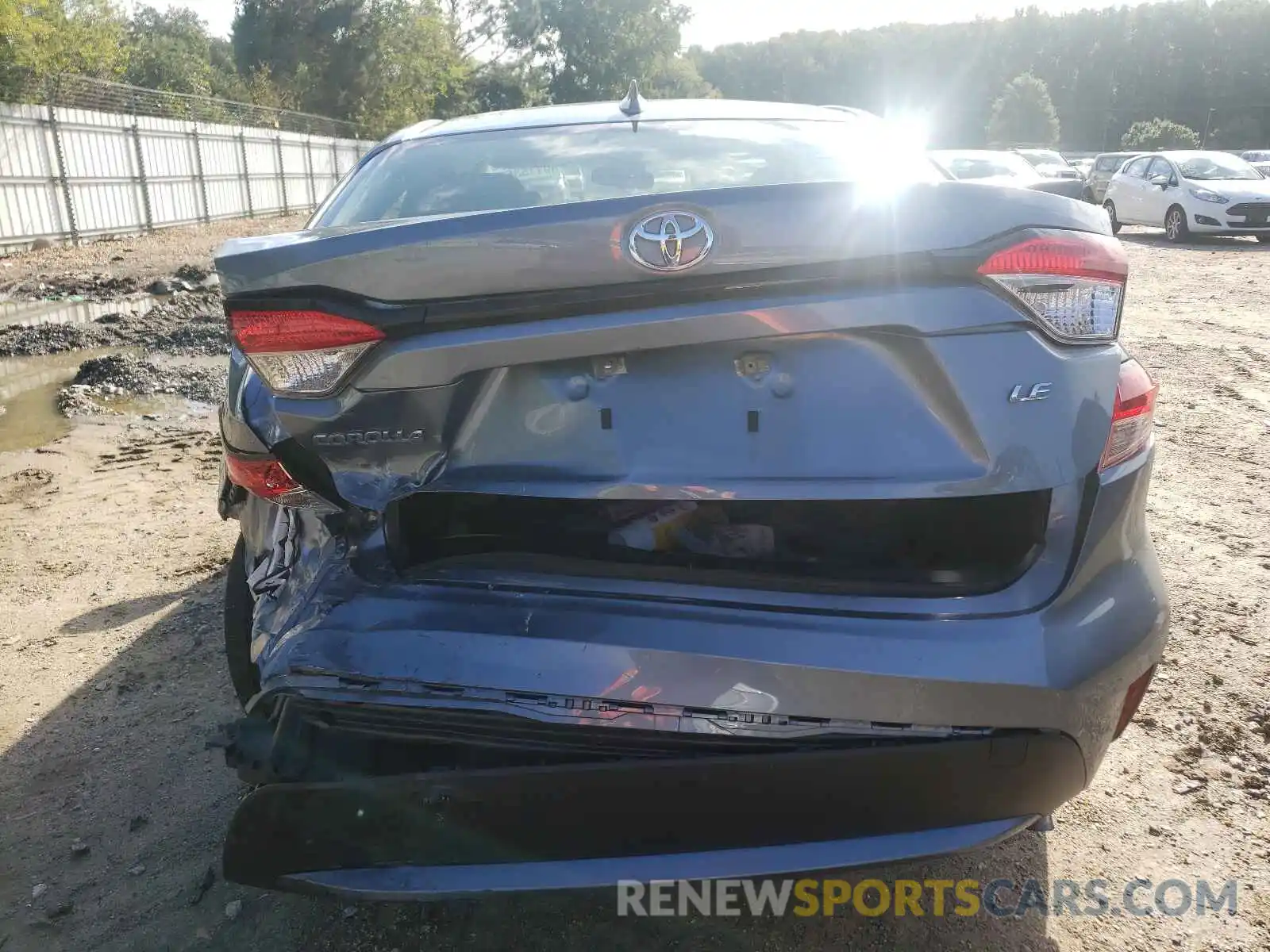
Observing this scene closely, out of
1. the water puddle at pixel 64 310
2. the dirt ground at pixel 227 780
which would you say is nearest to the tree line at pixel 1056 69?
the water puddle at pixel 64 310

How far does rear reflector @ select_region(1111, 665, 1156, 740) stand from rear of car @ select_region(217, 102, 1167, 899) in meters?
0.03

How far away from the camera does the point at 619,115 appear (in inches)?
114

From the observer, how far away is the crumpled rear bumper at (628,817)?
1525 millimetres

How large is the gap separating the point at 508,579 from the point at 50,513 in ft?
13.1

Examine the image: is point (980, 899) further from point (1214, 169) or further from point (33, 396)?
point (1214, 169)

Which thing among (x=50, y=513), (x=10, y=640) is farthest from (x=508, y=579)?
(x=50, y=513)

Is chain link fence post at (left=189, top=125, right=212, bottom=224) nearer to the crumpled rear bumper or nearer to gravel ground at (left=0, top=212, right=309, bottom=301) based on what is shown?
gravel ground at (left=0, top=212, right=309, bottom=301)

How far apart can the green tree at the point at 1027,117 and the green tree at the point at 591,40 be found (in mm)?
22527

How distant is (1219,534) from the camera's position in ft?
13.3

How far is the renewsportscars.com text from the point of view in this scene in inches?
80.9

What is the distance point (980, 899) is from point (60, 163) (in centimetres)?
2140

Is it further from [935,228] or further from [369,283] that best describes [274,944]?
[935,228]

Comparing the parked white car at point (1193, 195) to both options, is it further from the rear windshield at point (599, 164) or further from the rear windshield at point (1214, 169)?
the rear windshield at point (599, 164)

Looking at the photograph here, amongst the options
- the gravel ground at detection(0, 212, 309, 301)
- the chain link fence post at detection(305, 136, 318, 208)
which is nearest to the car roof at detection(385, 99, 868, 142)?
the gravel ground at detection(0, 212, 309, 301)
